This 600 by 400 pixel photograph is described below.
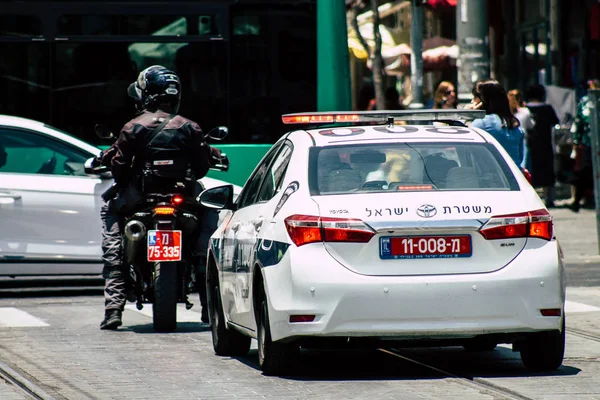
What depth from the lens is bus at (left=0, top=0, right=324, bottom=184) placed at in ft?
49.4

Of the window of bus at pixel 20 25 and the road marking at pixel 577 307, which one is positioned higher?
the window of bus at pixel 20 25

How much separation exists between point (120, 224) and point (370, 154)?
3243 mm

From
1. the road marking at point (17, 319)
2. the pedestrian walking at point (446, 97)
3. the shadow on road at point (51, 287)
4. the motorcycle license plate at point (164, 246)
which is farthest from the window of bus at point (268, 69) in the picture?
the motorcycle license plate at point (164, 246)

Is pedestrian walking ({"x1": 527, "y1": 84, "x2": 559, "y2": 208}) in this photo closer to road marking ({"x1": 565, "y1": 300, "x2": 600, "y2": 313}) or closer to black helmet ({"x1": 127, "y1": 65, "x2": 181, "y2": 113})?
road marking ({"x1": 565, "y1": 300, "x2": 600, "y2": 313})

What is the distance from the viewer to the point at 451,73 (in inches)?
1574

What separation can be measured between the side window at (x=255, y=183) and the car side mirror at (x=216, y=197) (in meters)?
0.10

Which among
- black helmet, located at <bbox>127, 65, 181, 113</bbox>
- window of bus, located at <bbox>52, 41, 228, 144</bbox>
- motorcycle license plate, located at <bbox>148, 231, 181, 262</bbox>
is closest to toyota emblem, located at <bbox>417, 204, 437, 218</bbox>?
motorcycle license plate, located at <bbox>148, 231, 181, 262</bbox>

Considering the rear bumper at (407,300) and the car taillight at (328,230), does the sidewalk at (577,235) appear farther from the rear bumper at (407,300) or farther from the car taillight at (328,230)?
the car taillight at (328,230)

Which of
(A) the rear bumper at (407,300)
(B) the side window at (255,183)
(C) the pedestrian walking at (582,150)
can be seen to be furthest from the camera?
(C) the pedestrian walking at (582,150)

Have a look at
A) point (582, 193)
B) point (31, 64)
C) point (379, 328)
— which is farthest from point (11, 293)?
point (582, 193)

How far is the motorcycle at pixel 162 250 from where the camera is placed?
10.5 m

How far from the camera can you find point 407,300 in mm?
7703

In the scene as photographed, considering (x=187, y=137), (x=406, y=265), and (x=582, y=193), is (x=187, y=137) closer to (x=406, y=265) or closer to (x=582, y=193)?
(x=406, y=265)

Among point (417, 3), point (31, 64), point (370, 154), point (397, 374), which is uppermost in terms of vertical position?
point (417, 3)
